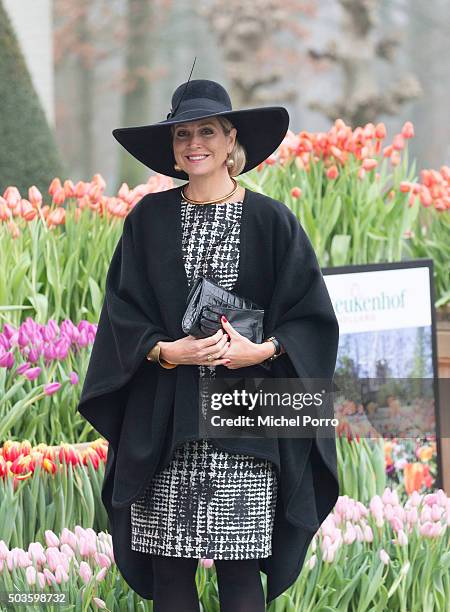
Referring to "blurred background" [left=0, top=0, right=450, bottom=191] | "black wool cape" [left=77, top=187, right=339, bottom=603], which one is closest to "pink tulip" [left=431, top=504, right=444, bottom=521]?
"black wool cape" [left=77, top=187, right=339, bottom=603]

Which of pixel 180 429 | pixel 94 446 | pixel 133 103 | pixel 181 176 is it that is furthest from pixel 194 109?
pixel 133 103

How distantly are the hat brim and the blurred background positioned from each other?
8.26 metres

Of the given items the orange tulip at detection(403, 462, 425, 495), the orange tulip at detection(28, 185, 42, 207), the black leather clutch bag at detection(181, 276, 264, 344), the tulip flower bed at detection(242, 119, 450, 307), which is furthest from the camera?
the tulip flower bed at detection(242, 119, 450, 307)

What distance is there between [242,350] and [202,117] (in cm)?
47

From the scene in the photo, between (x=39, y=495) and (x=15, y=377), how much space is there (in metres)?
0.53

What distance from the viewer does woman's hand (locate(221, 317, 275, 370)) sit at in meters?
2.29

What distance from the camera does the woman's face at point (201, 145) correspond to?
2369 mm

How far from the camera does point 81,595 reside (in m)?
2.69

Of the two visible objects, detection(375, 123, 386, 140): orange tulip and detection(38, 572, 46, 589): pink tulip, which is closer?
detection(38, 572, 46, 589): pink tulip

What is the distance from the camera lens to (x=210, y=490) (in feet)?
7.66

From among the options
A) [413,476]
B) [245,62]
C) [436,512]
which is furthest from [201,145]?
[245,62]

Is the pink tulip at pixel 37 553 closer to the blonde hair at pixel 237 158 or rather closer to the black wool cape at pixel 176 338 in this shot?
the black wool cape at pixel 176 338

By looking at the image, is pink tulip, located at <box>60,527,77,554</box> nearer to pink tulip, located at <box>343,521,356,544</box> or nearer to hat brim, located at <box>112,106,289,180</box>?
pink tulip, located at <box>343,521,356,544</box>

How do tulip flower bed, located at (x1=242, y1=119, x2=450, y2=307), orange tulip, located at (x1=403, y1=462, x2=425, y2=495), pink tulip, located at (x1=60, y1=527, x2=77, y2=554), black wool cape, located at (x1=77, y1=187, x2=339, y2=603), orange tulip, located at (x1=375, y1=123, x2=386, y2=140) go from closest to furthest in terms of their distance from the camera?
1. black wool cape, located at (x1=77, y1=187, x2=339, y2=603)
2. pink tulip, located at (x1=60, y1=527, x2=77, y2=554)
3. orange tulip, located at (x1=403, y1=462, x2=425, y2=495)
4. tulip flower bed, located at (x1=242, y1=119, x2=450, y2=307)
5. orange tulip, located at (x1=375, y1=123, x2=386, y2=140)
